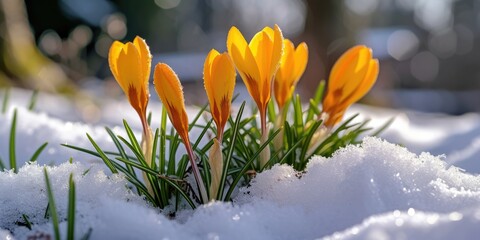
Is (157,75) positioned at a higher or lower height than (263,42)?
lower

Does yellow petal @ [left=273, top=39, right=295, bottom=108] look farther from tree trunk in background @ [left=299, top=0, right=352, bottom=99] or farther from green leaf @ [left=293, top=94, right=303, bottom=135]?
tree trunk in background @ [left=299, top=0, right=352, bottom=99]

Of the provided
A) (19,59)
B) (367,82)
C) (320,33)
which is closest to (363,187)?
(367,82)

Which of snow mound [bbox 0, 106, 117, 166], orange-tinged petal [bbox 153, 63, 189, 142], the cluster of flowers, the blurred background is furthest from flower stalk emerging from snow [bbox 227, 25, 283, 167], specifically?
the blurred background

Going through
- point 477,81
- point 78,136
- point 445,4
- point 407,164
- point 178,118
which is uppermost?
point 445,4

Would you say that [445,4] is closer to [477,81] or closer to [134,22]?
[477,81]

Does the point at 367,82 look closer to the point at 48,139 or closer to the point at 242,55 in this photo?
the point at 242,55

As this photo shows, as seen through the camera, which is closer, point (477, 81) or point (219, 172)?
point (219, 172)

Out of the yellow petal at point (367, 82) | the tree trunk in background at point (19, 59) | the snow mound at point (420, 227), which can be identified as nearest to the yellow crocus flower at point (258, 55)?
the yellow petal at point (367, 82)

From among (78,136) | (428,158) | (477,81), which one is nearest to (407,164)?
(428,158)
